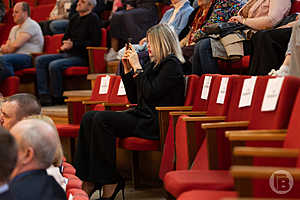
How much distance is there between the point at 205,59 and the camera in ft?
11.0

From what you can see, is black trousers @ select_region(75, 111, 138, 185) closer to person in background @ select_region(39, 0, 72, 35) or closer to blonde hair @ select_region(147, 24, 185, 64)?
blonde hair @ select_region(147, 24, 185, 64)

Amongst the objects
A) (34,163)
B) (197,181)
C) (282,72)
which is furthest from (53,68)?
(34,163)

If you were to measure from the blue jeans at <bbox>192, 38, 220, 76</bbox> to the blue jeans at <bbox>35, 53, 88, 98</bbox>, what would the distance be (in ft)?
6.30

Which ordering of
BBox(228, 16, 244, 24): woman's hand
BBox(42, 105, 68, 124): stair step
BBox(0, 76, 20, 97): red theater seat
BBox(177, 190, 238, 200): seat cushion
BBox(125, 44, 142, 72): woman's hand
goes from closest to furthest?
BBox(177, 190, 238, 200): seat cushion
BBox(125, 44, 142, 72): woman's hand
BBox(228, 16, 244, 24): woman's hand
BBox(42, 105, 68, 124): stair step
BBox(0, 76, 20, 97): red theater seat

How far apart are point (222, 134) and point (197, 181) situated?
36 centimetres

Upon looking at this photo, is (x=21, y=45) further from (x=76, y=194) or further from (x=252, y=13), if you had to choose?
(x=76, y=194)

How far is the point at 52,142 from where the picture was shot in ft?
5.22

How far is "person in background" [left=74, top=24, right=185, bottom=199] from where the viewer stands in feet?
9.45

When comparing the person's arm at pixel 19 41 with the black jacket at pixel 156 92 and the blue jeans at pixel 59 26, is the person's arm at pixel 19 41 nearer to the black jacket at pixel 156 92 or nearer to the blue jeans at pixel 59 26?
the blue jeans at pixel 59 26

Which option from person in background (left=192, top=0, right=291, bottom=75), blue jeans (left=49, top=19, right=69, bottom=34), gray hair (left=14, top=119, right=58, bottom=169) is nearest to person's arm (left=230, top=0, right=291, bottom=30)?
person in background (left=192, top=0, right=291, bottom=75)

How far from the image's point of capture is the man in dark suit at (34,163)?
1.54m

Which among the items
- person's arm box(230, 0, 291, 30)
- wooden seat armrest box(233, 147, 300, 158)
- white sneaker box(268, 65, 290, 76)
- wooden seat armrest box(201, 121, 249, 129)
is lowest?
wooden seat armrest box(201, 121, 249, 129)

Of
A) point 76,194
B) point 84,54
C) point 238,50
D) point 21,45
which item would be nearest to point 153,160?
point 238,50

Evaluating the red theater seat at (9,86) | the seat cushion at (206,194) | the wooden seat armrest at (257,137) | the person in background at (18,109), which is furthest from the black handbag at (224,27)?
the red theater seat at (9,86)
